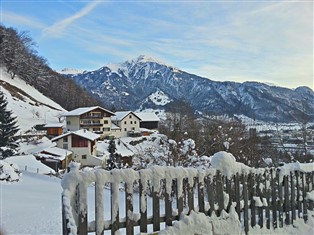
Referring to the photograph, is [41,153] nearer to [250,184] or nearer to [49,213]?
[49,213]

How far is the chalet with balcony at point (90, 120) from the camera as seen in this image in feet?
180

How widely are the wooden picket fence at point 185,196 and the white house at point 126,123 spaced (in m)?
57.1

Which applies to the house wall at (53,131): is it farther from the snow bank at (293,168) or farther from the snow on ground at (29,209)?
the snow bank at (293,168)

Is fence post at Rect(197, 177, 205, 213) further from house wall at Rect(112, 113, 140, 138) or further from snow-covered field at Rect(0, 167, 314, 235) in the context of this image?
house wall at Rect(112, 113, 140, 138)

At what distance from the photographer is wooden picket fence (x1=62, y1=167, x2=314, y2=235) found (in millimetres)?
3046

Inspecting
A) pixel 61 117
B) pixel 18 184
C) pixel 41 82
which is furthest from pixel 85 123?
pixel 18 184

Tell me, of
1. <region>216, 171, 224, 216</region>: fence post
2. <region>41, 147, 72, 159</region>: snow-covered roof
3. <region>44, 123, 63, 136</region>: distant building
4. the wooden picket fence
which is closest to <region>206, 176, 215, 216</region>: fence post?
the wooden picket fence

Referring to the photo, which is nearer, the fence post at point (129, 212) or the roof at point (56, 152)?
the fence post at point (129, 212)

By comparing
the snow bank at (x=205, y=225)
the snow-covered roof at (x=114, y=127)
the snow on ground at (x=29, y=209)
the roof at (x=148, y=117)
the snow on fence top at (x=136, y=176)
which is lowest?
the snow on ground at (x=29, y=209)

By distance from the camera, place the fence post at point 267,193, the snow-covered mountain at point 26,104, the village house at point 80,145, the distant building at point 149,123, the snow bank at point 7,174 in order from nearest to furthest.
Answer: the fence post at point 267,193 < the snow bank at point 7,174 < the village house at point 80,145 < the snow-covered mountain at point 26,104 < the distant building at point 149,123

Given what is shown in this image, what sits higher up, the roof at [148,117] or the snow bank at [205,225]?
the roof at [148,117]

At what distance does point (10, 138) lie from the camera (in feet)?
115

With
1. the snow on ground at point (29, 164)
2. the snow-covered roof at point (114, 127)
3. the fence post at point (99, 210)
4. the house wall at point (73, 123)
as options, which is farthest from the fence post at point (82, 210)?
the snow-covered roof at point (114, 127)

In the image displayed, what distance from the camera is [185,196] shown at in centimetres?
426
